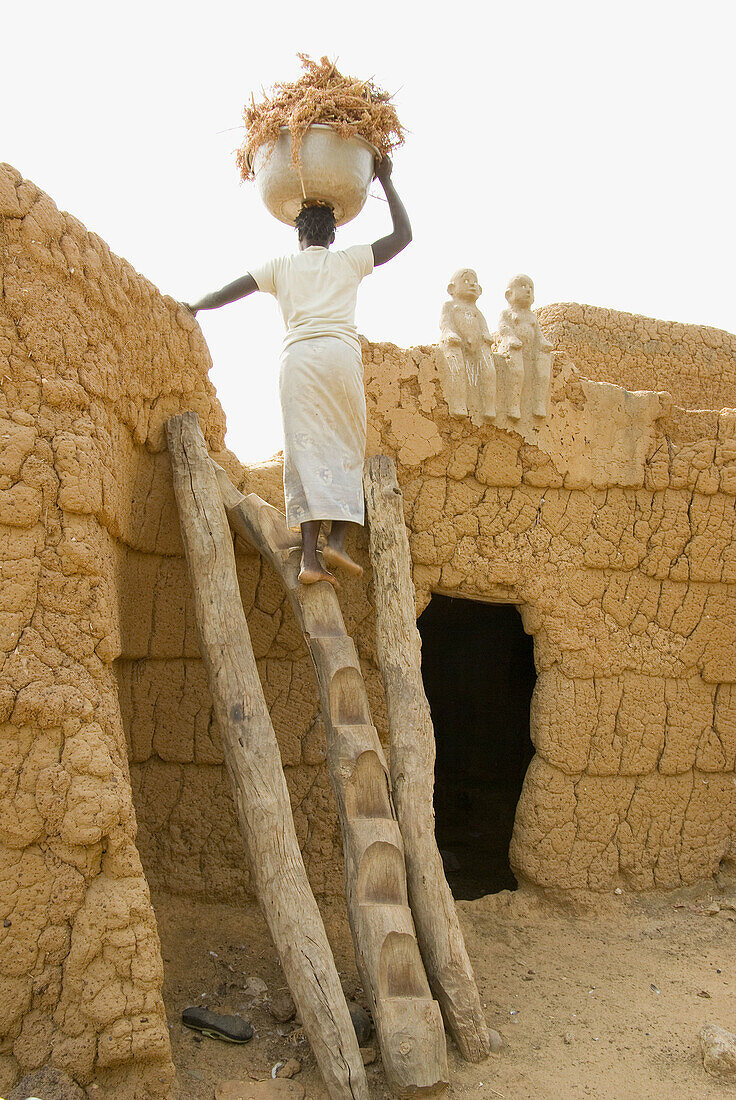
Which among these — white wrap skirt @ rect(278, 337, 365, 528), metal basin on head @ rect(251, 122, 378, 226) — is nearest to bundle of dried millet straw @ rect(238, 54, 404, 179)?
metal basin on head @ rect(251, 122, 378, 226)

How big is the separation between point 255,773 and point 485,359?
2.32m

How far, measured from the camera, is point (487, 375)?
4.46 m

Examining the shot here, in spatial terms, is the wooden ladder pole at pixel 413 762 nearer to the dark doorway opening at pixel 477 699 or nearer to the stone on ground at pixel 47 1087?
the stone on ground at pixel 47 1087

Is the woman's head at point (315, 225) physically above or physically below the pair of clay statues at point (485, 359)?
above

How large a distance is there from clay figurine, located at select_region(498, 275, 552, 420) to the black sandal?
2845 millimetres

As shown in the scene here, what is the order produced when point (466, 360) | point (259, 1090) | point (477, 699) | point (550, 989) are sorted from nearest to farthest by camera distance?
Answer: point (259, 1090) < point (550, 989) < point (466, 360) < point (477, 699)

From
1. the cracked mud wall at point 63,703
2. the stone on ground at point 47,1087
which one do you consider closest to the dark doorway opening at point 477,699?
the cracked mud wall at point 63,703

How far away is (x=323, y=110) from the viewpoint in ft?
11.4

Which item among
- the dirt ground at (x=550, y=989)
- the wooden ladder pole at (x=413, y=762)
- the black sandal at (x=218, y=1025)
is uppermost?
the wooden ladder pole at (x=413, y=762)

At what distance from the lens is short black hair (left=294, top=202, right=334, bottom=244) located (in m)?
3.67

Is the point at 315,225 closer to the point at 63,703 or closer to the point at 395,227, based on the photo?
the point at 395,227

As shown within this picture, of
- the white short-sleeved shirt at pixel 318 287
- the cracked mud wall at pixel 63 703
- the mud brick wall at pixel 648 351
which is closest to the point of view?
the cracked mud wall at pixel 63 703

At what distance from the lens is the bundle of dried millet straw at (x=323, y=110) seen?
11.3ft

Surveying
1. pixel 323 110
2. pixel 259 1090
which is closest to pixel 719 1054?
pixel 259 1090
